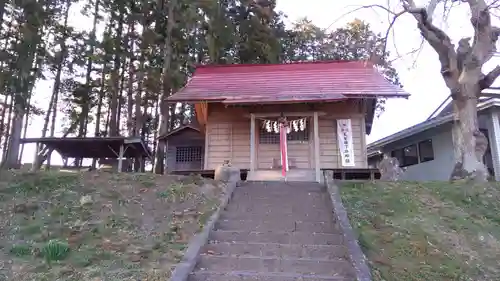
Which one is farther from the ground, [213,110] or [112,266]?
[213,110]

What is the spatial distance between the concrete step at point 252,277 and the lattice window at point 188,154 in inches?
489

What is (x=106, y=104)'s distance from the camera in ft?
87.4

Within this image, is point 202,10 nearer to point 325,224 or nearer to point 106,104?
point 106,104

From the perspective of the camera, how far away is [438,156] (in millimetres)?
16359

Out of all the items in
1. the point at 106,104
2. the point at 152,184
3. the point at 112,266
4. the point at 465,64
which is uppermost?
the point at 106,104

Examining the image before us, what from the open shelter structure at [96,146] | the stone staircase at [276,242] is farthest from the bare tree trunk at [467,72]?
the open shelter structure at [96,146]

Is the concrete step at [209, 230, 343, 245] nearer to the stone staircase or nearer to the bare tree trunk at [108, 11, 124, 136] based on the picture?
the stone staircase

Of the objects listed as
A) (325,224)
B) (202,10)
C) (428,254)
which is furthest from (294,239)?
(202,10)

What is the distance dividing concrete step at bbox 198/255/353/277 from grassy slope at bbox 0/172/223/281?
0.58 metres

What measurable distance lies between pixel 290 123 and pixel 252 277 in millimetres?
8448

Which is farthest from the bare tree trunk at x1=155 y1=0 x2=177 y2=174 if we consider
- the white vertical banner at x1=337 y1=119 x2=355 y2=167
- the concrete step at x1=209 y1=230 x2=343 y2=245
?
the concrete step at x1=209 y1=230 x2=343 y2=245

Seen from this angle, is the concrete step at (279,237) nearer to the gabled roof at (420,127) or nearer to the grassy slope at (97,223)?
the grassy slope at (97,223)

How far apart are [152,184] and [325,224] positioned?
4115 mm

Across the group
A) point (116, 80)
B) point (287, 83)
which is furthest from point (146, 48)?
point (287, 83)
